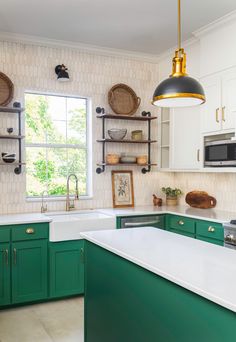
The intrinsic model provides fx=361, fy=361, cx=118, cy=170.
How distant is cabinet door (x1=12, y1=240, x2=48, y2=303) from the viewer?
366 cm

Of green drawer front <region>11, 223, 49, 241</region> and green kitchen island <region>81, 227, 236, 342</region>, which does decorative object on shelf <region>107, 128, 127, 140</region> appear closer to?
green drawer front <region>11, 223, 49, 241</region>

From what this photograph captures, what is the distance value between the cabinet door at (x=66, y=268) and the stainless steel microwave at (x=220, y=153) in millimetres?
1680

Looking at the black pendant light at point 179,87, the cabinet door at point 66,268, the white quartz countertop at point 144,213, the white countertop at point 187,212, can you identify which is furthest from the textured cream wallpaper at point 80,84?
the black pendant light at point 179,87

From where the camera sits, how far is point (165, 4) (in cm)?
338

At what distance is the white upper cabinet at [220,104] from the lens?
367 centimetres

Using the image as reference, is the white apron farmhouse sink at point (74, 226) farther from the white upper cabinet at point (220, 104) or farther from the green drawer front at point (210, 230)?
the white upper cabinet at point (220, 104)

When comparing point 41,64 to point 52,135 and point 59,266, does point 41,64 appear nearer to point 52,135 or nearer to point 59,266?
point 52,135

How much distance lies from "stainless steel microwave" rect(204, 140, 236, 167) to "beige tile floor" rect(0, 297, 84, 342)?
208 cm

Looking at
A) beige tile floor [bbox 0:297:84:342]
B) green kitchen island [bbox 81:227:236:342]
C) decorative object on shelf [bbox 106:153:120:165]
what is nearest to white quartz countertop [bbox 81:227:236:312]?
green kitchen island [bbox 81:227:236:342]

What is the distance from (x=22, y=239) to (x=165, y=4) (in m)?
2.69

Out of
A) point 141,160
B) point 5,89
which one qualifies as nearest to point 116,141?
point 141,160

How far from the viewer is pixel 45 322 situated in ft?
11.1

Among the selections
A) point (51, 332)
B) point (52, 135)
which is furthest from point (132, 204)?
point (51, 332)

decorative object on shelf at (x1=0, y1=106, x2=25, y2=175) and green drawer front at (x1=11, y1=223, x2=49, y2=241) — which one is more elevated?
decorative object on shelf at (x1=0, y1=106, x2=25, y2=175)
